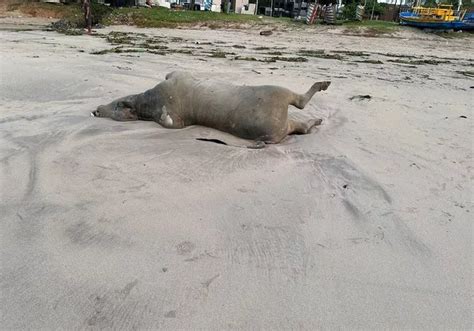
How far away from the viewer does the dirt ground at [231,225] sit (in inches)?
88.3

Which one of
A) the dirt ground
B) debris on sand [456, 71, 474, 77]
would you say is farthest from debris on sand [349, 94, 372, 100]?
debris on sand [456, 71, 474, 77]

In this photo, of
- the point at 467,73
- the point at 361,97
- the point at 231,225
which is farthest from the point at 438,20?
the point at 231,225

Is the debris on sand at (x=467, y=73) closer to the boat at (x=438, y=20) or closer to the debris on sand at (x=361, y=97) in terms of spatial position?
the debris on sand at (x=361, y=97)

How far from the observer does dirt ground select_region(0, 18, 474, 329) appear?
224cm

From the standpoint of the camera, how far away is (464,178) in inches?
156

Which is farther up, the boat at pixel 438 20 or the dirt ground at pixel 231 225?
the boat at pixel 438 20

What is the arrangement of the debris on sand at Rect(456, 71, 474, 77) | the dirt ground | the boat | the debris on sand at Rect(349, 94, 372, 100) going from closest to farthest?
the dirt ground → the debris on sand at Rect(349, 94, 372, 100) → the debris on sand at Rect(456, 71, 474, 77) → the boat

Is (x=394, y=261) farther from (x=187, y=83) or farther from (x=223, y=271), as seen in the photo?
(x=187, y=83)

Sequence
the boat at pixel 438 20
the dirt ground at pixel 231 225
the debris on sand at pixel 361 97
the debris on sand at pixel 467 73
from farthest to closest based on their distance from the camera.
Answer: the boat at pixel 438 20, the debris on sand at pixel 467 73, the debris on sand at pixel 361 97, the dirt ground at pixel 231 225

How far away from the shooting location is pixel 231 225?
2.96 meters

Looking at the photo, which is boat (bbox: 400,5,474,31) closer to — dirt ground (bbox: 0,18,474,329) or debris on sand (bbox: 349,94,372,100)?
debris on sand (bbox: 349,94,372,100)

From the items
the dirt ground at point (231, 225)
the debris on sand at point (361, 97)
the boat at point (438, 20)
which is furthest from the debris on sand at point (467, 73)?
the boat at point (438, 20)

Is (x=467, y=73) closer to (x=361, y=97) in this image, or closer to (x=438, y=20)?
(x=361, y=97)

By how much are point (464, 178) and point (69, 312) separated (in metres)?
3.63
